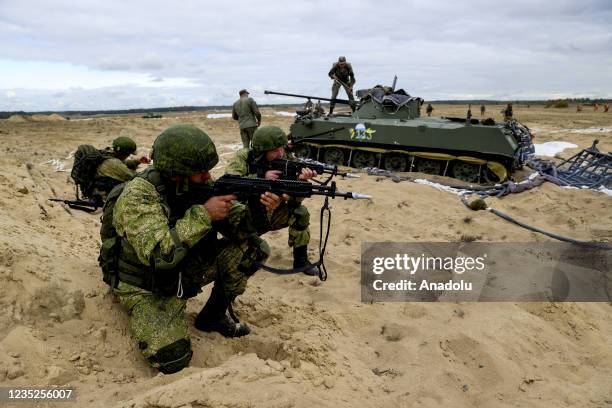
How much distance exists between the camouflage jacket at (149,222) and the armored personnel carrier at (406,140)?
7879 mm

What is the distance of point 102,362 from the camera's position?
2846 millimetres

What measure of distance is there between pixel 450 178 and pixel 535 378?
733cm

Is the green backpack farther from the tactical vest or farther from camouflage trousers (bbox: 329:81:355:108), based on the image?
camouflage trousers (bbox: 329:81:355:108)

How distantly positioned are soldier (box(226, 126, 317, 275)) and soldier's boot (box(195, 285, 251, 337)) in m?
1.38

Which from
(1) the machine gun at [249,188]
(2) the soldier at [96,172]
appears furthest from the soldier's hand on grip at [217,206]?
(2) the soldier at [96,172]

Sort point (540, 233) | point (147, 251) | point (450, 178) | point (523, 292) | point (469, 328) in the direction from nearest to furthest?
point (147, 251), point (469, 328), point (523, 292), point (540, 233), point (450, 178)

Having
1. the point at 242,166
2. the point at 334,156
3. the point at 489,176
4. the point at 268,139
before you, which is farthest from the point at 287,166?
the point at 334,156

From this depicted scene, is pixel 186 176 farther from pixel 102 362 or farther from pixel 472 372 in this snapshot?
pixel 472 372

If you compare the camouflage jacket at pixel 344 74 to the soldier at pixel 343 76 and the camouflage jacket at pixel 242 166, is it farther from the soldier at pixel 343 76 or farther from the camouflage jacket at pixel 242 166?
the camouflage jacket at pixel 242 166

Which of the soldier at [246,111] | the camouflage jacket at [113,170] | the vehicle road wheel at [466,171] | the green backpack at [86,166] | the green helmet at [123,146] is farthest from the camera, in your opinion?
the soldier at [246,111]

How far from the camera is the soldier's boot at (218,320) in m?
3.44

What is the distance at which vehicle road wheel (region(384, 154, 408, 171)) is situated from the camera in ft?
35.1

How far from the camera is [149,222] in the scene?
2754mm

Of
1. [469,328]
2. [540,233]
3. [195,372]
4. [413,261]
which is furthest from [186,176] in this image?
[540,233]
